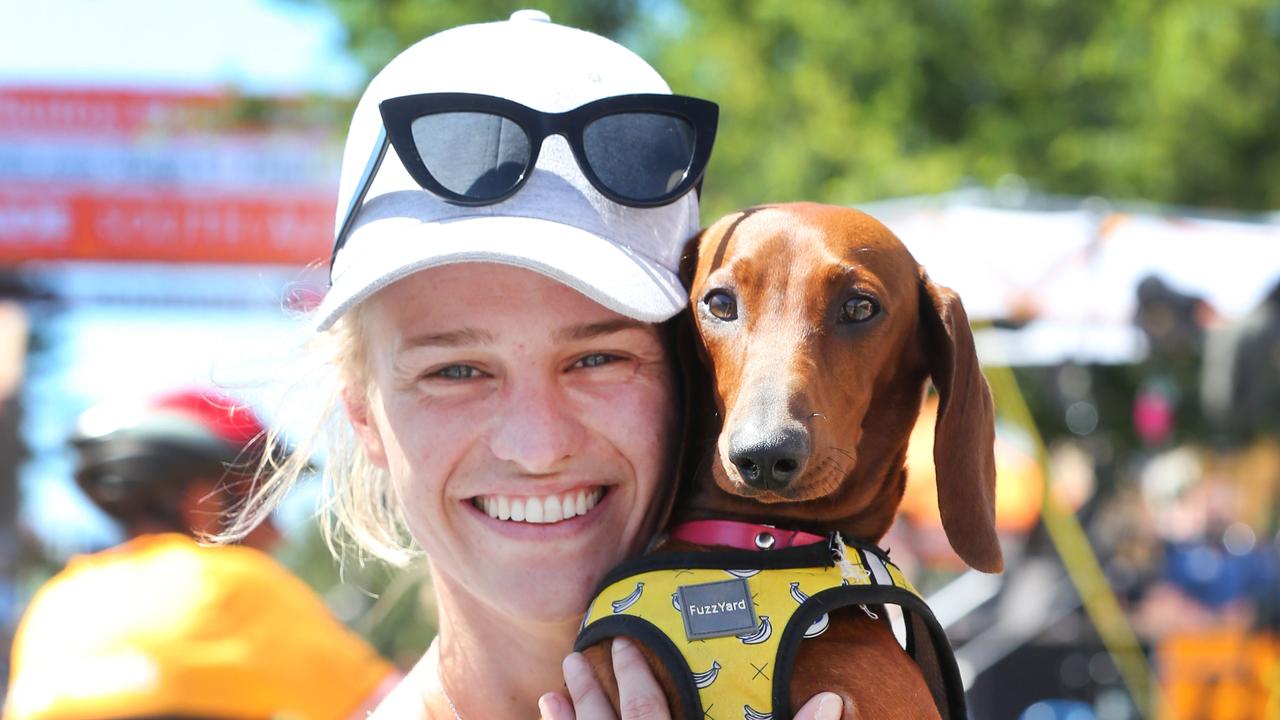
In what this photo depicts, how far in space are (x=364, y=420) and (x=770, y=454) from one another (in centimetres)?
81

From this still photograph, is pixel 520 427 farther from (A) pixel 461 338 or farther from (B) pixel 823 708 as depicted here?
(B) pixel 823 708

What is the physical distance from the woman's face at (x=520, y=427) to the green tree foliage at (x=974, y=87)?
9466 mm

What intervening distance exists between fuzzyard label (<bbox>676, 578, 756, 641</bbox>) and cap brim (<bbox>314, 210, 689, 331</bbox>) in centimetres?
40

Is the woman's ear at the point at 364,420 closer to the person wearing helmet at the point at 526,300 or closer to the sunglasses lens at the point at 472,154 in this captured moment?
the person wearing helmet at the point at 526,300

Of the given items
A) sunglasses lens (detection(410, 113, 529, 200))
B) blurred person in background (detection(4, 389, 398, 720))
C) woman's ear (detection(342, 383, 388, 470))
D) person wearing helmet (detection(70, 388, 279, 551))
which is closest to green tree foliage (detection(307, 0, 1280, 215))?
person wearing helmet (detection(70, 388, 279, 551))

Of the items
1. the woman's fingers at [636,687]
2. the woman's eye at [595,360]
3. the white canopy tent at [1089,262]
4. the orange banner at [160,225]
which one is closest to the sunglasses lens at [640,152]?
the woman's eye at [595,360]

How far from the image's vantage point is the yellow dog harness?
Result: 6.07 ft

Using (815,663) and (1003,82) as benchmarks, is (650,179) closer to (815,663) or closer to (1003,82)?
(815,663)

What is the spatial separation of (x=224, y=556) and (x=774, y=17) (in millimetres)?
9802

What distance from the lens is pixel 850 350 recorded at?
2.05 m

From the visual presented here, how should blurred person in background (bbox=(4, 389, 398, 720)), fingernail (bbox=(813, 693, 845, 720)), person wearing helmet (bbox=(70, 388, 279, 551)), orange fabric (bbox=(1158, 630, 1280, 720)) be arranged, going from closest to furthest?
1. fingernail (bbox=(813, 693, 845, 720))
2. blurred person in background (bbox=(4, 389, 398, 720))
3. person wearing helmet (bbox=(70, 388, 279, 551))
4. orange fabric (bbox=(1158, 630, 1280, 720))

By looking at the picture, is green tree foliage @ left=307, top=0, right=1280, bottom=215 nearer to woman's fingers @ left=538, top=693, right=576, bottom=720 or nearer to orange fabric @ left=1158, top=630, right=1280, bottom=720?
orange fabric @ left=1158, top=630, right=1280, bottom=720

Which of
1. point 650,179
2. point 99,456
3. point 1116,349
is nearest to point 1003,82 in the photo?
point 1116,349

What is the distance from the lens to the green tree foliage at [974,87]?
11.8m
